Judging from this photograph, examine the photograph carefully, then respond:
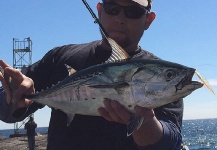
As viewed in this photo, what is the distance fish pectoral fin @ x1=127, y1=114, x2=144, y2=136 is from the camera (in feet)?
13.4

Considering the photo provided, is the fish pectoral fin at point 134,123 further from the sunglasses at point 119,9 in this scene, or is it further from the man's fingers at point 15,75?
the sunglasses at point 119,9

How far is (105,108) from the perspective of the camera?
429 centimetres

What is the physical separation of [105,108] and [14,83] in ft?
3.54

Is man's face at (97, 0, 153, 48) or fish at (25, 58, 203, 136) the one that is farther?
man's face at (97, 0, 153, 48)

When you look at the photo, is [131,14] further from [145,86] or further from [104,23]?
[145,86]

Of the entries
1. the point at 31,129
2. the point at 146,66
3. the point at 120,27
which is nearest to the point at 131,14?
the point at 120,27

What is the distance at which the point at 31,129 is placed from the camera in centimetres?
1370

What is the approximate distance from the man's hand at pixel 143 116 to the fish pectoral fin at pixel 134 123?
0.14 ft

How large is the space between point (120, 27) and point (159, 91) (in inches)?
67.4

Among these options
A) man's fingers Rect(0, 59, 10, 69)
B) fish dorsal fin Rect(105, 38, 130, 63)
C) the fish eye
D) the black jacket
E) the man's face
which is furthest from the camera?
the man's face

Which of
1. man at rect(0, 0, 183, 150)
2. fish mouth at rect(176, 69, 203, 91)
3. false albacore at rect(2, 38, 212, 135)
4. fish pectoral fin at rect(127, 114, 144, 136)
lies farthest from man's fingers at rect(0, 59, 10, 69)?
fish mouth at rect(176, 69, 203, 91)

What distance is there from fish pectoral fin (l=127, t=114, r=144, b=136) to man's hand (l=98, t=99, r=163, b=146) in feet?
0.14

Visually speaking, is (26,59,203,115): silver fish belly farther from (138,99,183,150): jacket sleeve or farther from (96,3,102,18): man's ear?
(96,3,102,18): man's ear

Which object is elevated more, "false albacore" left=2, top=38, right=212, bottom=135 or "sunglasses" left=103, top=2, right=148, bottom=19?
"sunglasses" left=103, top=2, right=148, bottom=19
